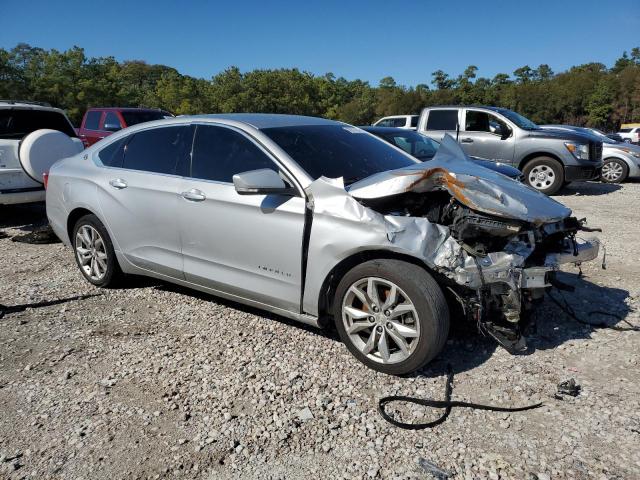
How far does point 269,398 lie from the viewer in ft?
9.91

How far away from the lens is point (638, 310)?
428 cm

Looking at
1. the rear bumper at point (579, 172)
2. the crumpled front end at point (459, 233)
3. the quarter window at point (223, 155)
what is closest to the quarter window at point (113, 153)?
the quarter window at point (223, 155)

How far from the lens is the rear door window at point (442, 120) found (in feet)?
38.5

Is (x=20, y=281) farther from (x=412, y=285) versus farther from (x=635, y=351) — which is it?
(x=635, y=351)

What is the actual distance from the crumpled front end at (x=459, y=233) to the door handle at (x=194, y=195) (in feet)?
3.06

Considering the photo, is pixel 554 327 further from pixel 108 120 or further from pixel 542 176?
pixel 108 120

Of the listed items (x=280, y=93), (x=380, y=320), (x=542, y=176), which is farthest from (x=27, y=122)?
(x=280, y=93)

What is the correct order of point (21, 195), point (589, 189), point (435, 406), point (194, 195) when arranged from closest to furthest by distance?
point (435, 406) < point (194, 195) < point (21, 195) < point (589, 189)

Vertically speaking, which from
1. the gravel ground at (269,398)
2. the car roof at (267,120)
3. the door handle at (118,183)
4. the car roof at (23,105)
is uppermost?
the car roof at (267,120)

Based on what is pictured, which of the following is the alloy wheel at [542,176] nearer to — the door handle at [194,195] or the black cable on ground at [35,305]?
the door handle at [194,195]

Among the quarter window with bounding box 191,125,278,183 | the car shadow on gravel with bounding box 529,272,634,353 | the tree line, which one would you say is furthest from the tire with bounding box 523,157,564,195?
the tree line

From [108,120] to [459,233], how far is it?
38.4ft

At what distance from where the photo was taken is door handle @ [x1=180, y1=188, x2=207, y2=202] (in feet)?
12.4

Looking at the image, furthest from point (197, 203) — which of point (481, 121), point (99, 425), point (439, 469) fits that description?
point (481, 121)
